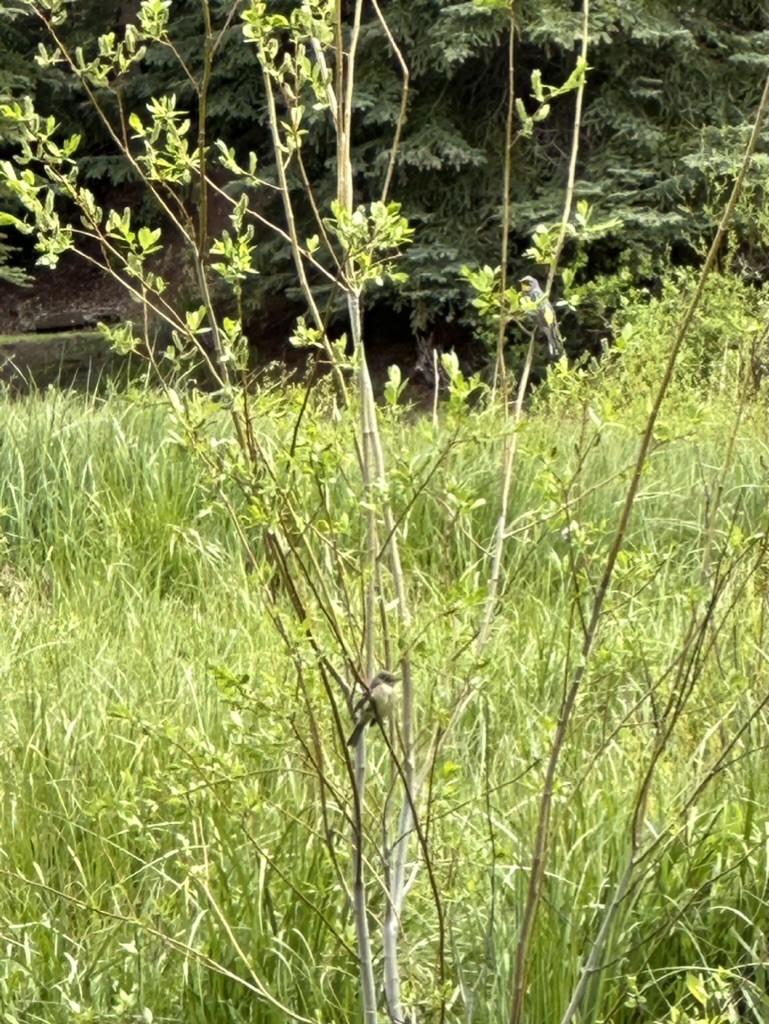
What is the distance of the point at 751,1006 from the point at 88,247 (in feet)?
46.4

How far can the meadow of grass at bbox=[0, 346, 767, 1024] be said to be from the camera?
73.7 inches

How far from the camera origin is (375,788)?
2729mm

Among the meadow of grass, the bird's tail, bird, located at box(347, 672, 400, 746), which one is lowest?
the meadow of grass

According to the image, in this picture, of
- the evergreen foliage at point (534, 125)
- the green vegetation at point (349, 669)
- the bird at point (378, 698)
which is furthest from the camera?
the evergreen foliage at point (534, 125)

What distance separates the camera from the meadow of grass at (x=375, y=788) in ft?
6.14

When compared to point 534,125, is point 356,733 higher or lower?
lower

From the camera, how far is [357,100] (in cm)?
1060

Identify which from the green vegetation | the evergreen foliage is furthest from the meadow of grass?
the evergreen foliage

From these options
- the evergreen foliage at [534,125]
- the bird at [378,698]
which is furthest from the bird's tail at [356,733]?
the evergreen foliage at [534,125]

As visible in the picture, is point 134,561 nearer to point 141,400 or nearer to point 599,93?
point 141,400

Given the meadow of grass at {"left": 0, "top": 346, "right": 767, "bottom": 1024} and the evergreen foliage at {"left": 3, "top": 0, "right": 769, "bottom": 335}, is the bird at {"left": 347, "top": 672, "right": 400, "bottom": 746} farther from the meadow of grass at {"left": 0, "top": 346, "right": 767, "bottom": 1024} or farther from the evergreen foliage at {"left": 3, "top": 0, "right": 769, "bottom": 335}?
the evergreen foliage at {"left": 3, "top": 0, "right": 769, "bottom": 335}

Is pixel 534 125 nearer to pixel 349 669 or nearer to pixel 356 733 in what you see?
pixel 349 669

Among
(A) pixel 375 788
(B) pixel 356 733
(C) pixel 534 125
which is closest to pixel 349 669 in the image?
(B) pixel 356 733

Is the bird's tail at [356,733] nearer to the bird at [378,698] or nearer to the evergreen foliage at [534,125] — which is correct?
the bird at [378,698]
